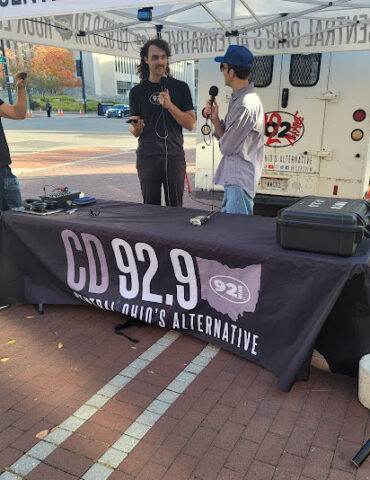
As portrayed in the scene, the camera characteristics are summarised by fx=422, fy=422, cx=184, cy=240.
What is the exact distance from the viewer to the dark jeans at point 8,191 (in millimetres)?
4152

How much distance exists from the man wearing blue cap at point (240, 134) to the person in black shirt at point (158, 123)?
0.53 m

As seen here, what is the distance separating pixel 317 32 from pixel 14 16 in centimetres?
351

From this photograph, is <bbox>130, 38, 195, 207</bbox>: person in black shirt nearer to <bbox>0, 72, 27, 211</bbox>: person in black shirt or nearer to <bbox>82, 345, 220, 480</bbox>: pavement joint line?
<bbox>0, 72, 27, 211</bbox>: person in black shirt

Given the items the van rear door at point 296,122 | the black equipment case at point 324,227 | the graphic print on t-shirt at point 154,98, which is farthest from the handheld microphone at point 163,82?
the van rear door at point 296,122

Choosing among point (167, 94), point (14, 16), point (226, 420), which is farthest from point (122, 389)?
point (14, 16)

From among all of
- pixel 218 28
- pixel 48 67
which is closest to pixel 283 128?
pixel 218 28

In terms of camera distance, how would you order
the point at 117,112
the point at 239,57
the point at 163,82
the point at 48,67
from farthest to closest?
the point at 48,67, the point at 117,112, the point at 163,82, the point at 239,57

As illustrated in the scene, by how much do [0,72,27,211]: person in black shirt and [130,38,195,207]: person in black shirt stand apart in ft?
3.44

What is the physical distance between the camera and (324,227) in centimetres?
248

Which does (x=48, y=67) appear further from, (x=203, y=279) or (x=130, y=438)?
(x=130, y=438)

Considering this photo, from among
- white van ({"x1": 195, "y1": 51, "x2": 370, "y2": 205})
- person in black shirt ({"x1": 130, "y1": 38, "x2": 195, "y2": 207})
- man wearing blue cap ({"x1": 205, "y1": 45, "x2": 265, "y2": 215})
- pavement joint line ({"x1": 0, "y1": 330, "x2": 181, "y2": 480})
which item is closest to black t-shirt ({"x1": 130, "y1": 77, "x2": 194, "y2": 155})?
person in black shirt ({"x1": 130, "y1": 38, "x2": 195, "y2": 207})

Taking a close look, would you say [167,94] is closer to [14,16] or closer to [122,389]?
[14,16]

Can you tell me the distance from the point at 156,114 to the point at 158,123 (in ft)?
0.31

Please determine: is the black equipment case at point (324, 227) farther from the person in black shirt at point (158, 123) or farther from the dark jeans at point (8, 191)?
the dark jeans at point (8, 191)
